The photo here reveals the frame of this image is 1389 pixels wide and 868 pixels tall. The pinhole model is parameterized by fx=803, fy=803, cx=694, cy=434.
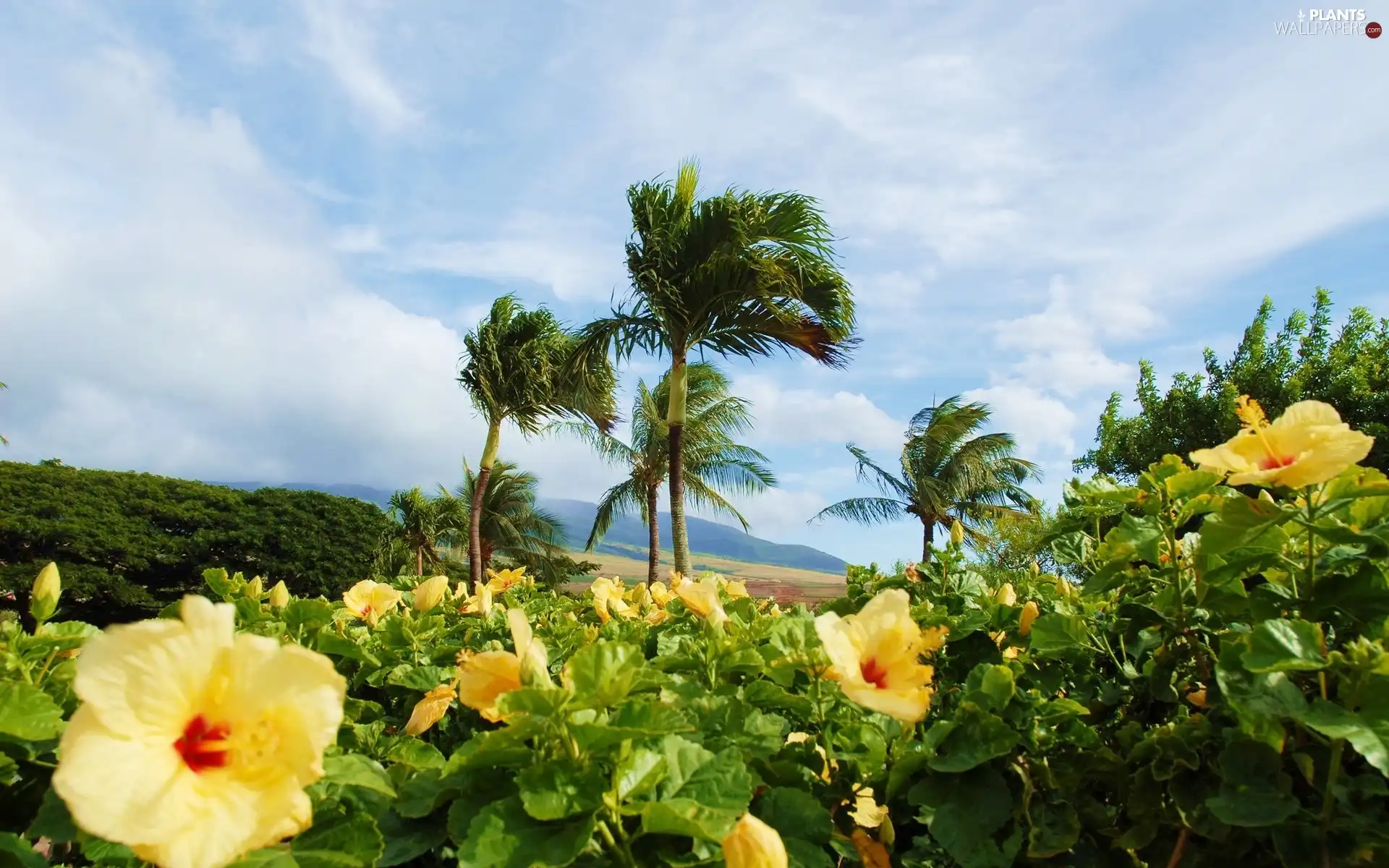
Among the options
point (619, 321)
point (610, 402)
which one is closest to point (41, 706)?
point (619, 321)

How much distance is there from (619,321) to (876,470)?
11.3 meters

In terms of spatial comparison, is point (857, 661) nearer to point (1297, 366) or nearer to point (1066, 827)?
point (1066, 827)

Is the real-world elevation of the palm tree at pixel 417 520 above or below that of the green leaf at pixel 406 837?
above

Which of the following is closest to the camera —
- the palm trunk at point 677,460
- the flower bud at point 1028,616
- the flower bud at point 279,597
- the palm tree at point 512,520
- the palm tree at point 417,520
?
the flower bud at point 1028,616

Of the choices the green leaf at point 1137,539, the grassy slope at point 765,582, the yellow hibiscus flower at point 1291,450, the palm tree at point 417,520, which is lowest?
the grassy slope at point 765,582

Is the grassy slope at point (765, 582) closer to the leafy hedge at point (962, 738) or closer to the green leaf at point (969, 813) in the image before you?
the leafy hedge at point (962, 738)

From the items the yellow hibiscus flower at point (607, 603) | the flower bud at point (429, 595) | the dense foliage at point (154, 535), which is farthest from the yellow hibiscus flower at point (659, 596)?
the dense foliage at point (154, 535)

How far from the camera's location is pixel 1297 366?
15.6m

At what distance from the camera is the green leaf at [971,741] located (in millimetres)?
892

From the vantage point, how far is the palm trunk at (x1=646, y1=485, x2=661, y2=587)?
15.1 metres

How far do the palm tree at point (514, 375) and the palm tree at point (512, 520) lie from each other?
7190mm

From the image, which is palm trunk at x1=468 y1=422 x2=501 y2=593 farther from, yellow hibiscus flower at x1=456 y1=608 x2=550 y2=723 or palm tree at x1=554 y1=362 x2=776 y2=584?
yellow hibiscus flower at x1=456 y1=608 x2=550 y2=723

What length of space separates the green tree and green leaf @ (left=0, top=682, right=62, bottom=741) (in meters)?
15.6

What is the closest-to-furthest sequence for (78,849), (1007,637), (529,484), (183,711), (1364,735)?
A: (183,711) → (1364,735) → (78,849) → (1007,637) → (529,484)
